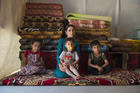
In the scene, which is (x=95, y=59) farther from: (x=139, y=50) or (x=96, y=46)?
(x=139, y=50)

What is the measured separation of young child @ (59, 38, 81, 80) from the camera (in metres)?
1.29

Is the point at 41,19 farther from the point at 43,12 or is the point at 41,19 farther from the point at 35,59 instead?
the point at 35,59

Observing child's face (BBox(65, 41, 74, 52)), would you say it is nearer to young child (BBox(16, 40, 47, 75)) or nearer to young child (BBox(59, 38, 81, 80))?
young child (BBox(59, 38, 81, 80))

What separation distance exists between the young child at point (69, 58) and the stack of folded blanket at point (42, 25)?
334 millimetres

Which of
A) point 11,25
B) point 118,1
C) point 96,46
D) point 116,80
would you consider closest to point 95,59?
point 96,46

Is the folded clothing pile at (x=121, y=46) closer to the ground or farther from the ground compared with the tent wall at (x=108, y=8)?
closer to the ground

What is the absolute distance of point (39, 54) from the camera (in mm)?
1552

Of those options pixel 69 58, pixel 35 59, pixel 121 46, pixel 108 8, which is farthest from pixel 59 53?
pixel 108 8

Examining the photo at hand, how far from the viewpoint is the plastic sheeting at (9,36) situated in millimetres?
1329

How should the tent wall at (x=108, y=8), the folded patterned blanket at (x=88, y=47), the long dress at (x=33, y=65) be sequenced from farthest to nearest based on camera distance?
1. the tent wall at (x=108, y=8)
2. the folded patterned blanket at (x=88, y=47)
3. the long dress at (x=33, y=65)

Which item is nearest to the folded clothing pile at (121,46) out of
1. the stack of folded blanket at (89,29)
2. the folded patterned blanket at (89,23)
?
the stack of folded blanket at (89,29)

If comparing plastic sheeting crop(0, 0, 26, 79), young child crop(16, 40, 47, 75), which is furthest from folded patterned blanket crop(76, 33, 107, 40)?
plastic sheeting crop(0, 0, 26, 79)

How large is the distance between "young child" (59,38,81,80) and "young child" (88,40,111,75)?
0.21 meters

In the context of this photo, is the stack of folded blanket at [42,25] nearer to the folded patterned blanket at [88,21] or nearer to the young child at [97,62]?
the folded patterned blanket at [88,21]
